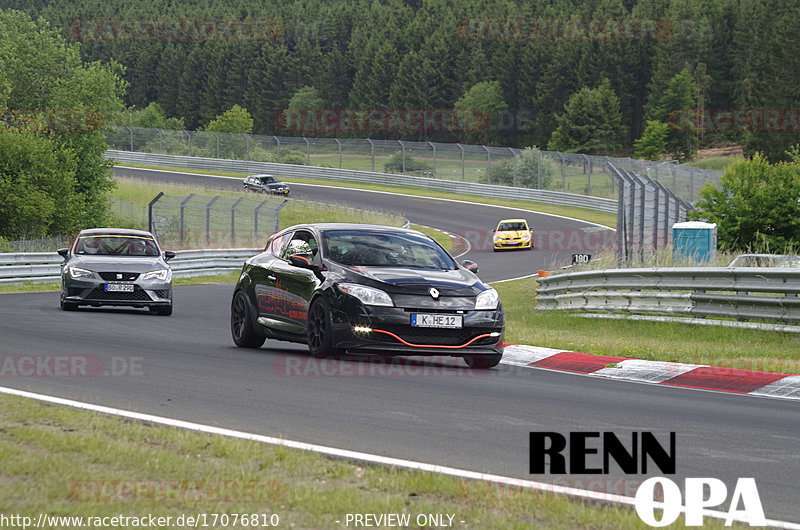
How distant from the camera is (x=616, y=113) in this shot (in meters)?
106

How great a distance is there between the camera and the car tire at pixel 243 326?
41.8 ft

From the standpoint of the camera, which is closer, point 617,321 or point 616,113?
point 617,321

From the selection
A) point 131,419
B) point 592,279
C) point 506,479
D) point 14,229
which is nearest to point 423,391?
point 131,419

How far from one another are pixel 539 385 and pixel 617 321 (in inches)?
316

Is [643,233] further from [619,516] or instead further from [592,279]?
[619,516]

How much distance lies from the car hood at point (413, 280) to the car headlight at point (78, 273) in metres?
7.86

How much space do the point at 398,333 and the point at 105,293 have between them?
8.63 m

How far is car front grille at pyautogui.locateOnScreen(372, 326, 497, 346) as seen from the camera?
34.7ft

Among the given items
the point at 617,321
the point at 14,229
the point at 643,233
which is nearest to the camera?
the point at 617,321

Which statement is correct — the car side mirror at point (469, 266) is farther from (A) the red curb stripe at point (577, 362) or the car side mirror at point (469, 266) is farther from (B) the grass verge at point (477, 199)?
(B) the grass verge at point (477, 199)

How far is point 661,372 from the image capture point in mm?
11625
